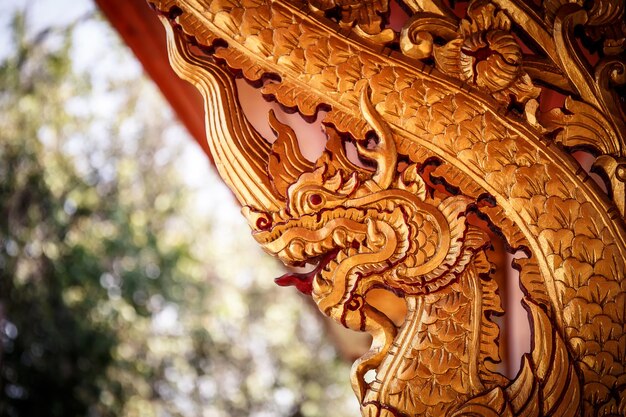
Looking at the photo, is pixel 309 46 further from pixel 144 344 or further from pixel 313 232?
pixel 144 344

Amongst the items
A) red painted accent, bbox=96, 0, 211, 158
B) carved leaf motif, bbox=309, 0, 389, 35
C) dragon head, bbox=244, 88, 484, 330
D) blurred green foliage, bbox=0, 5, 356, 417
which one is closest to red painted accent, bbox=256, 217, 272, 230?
dragon head, bbox=244, 88, 484, 330

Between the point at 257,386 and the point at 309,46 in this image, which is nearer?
the point at 309,46

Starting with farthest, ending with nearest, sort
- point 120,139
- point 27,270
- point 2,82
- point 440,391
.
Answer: point 120,139
point 2,82
point 27,270
point 440,391

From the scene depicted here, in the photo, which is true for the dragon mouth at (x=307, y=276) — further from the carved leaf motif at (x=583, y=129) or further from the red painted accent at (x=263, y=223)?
the carved leaf motif at (x=583, y=129)

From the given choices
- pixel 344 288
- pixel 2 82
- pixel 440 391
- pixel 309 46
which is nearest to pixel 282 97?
pixel 309 46

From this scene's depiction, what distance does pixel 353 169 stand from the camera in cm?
77

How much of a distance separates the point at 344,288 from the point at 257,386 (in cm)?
569

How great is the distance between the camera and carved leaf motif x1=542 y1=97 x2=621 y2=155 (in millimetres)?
793

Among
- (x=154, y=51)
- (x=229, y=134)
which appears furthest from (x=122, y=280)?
(x=229, y=134)

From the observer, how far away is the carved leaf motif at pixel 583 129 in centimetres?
79

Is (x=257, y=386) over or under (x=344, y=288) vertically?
under

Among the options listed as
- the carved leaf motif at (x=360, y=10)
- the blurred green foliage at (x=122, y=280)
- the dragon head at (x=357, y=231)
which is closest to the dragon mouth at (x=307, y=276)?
the dragon head at (x=357, y=231)

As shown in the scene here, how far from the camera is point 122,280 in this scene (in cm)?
552

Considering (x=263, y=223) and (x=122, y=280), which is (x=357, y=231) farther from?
(x=122, y=280)
